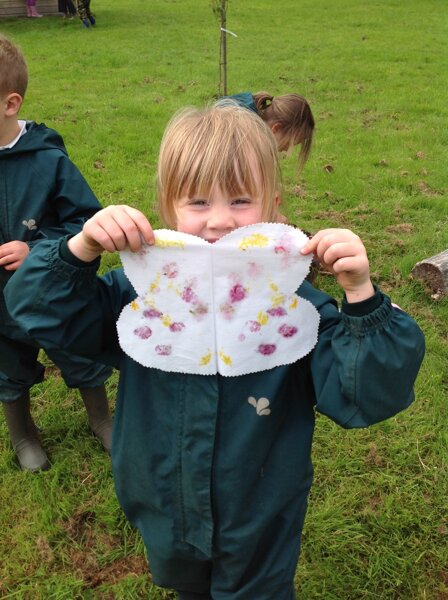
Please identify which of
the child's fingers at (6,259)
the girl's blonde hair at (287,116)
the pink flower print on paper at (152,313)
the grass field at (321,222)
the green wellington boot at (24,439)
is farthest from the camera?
the girl's blonde hair at (287,116)

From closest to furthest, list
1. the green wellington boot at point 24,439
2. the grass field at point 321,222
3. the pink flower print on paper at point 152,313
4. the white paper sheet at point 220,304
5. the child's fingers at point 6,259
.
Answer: the white paper sheet at point 220,304 → the pink flower print on paper at point 152,313 → the child's fingers at point 6,259 → the grass field at point 321,222 → the green wellington boot at point 24,439

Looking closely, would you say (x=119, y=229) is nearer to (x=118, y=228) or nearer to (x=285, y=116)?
(x=118, y=228)

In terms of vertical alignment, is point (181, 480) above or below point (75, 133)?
above

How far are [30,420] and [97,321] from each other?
1561 mm

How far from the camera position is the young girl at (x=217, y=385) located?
3.94ft

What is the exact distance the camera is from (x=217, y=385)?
1.37 metres

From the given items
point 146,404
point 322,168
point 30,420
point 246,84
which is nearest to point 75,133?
point 322,168

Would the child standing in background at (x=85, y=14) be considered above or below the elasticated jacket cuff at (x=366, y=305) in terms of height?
below

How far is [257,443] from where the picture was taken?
1.39 meters

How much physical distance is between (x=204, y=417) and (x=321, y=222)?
148 inches

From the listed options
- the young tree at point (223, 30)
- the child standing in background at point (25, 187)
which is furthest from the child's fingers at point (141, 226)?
the young tree at point (223, 30)

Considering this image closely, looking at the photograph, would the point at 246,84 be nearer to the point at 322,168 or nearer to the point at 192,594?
the point at 322,168

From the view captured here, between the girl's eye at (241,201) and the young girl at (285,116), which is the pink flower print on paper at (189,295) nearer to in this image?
the girl's eye at (241,201)

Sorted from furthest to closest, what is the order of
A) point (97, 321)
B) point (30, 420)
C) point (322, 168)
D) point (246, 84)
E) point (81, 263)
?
1. point (246, 84)
2. point (322, 168)
3. point (30, 420)
4. point (97, 321)
5. point (81, 263)
